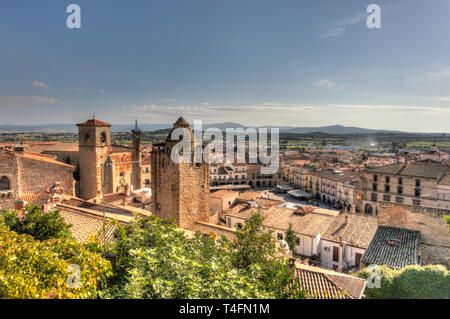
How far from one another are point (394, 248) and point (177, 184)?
11.5m

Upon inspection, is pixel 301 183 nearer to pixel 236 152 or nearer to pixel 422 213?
pixel 236 152

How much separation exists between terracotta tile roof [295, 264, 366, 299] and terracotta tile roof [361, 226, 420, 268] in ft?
13.2

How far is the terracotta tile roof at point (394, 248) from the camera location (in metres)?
12.6

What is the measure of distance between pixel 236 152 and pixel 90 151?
61196 mm

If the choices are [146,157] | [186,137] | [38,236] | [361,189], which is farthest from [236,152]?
[38,236]

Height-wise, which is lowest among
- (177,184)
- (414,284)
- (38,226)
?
(414,284)

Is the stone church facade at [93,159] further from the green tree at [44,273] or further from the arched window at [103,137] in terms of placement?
the green tree at [44,273]

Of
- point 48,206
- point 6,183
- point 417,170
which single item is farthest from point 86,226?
point 417,170

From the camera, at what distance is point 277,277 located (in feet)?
21.4

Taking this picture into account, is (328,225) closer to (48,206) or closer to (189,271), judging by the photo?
(48,206)

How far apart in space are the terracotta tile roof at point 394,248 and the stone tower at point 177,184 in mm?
9421

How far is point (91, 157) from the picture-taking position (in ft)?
87.4

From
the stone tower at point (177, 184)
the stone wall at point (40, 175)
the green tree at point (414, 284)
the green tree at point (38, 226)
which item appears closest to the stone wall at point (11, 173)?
the stone wall at point (40, 175)

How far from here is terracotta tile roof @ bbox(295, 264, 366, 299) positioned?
28.7 feet
